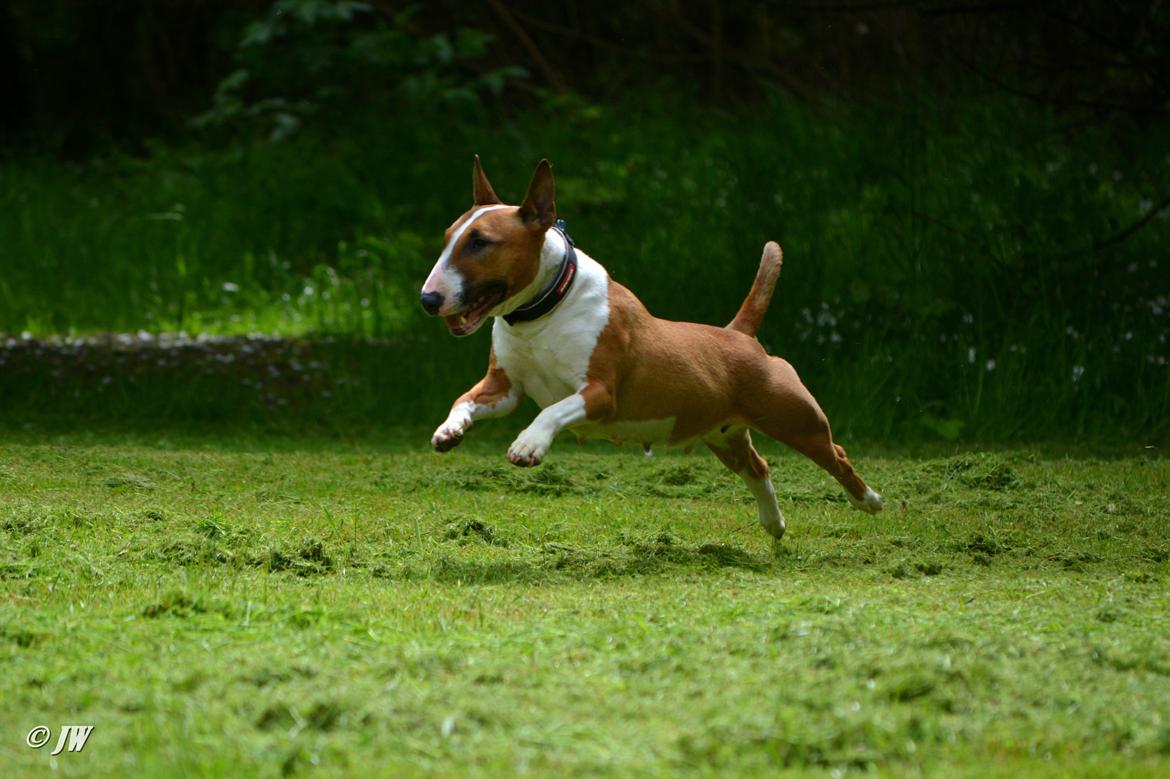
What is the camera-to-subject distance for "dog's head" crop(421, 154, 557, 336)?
5.14 m

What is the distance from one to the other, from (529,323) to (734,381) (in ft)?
2.64

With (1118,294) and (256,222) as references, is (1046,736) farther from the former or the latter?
(256,222)

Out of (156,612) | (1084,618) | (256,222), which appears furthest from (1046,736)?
(256,222)

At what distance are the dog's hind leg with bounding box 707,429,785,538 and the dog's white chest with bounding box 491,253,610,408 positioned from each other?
2.72ft

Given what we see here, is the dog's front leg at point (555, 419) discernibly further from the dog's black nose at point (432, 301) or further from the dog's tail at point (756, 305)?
the dog's tail at point (756, 305)

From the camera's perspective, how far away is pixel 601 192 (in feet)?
39.9

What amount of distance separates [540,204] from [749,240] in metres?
5.02

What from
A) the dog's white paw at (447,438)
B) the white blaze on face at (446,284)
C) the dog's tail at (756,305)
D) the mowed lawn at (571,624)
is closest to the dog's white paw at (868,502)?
the mowed lawn at (571,624)

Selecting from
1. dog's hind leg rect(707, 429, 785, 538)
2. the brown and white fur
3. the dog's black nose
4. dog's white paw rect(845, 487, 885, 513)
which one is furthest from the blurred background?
the dog's black nose

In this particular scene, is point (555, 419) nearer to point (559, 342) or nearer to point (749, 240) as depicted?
point (559, 342)

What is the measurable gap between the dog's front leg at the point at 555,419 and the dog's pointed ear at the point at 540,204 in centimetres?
57

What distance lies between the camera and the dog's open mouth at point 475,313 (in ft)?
17.0

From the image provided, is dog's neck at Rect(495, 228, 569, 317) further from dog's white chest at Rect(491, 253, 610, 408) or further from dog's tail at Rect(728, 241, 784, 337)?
dog's tail at Rect(728, 241, 784, 337)

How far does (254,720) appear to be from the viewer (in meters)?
3.32
